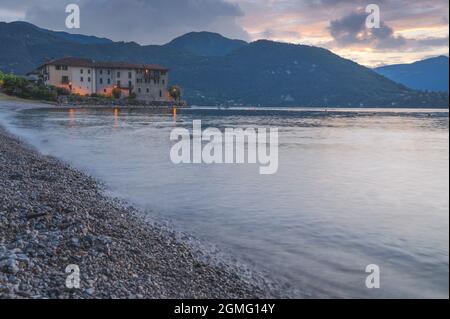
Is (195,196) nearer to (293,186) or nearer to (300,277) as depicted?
(293,186)

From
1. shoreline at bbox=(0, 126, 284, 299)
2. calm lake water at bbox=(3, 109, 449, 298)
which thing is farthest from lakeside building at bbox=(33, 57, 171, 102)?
shoreline at bbox=(0, 126, 284, 299)

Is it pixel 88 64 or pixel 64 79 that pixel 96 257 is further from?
pixel 88 64

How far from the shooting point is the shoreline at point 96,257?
8.05 m

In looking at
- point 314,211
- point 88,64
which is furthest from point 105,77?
point 314,211

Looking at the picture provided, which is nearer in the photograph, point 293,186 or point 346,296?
point 346,296

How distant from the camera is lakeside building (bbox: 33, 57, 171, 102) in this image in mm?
140400

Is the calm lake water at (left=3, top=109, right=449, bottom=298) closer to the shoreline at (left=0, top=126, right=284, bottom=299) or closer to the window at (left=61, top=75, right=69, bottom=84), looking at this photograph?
the shoreline at (left=0, top=126, right=284, bottom=299)

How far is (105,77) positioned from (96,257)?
150557 mm

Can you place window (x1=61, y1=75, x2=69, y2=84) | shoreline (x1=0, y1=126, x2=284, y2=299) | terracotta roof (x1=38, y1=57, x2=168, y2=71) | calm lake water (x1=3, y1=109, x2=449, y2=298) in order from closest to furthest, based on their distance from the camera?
1. shoreline (x1=0, y1=126, x2=284, y2=299)
2. calm lake water (x1=3, y1=109, x2=449, y2=298)
3. terracotta roof (x1=38, y1=57, x2=168, y2=71)
4. window (x1=61, y1=75, x2=69, y2=84)

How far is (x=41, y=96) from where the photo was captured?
401ft

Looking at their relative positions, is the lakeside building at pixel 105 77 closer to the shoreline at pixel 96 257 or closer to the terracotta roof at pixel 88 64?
the terracotta roof at pixel 88 64

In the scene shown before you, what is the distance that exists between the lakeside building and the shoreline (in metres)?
139

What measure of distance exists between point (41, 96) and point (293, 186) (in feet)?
386
